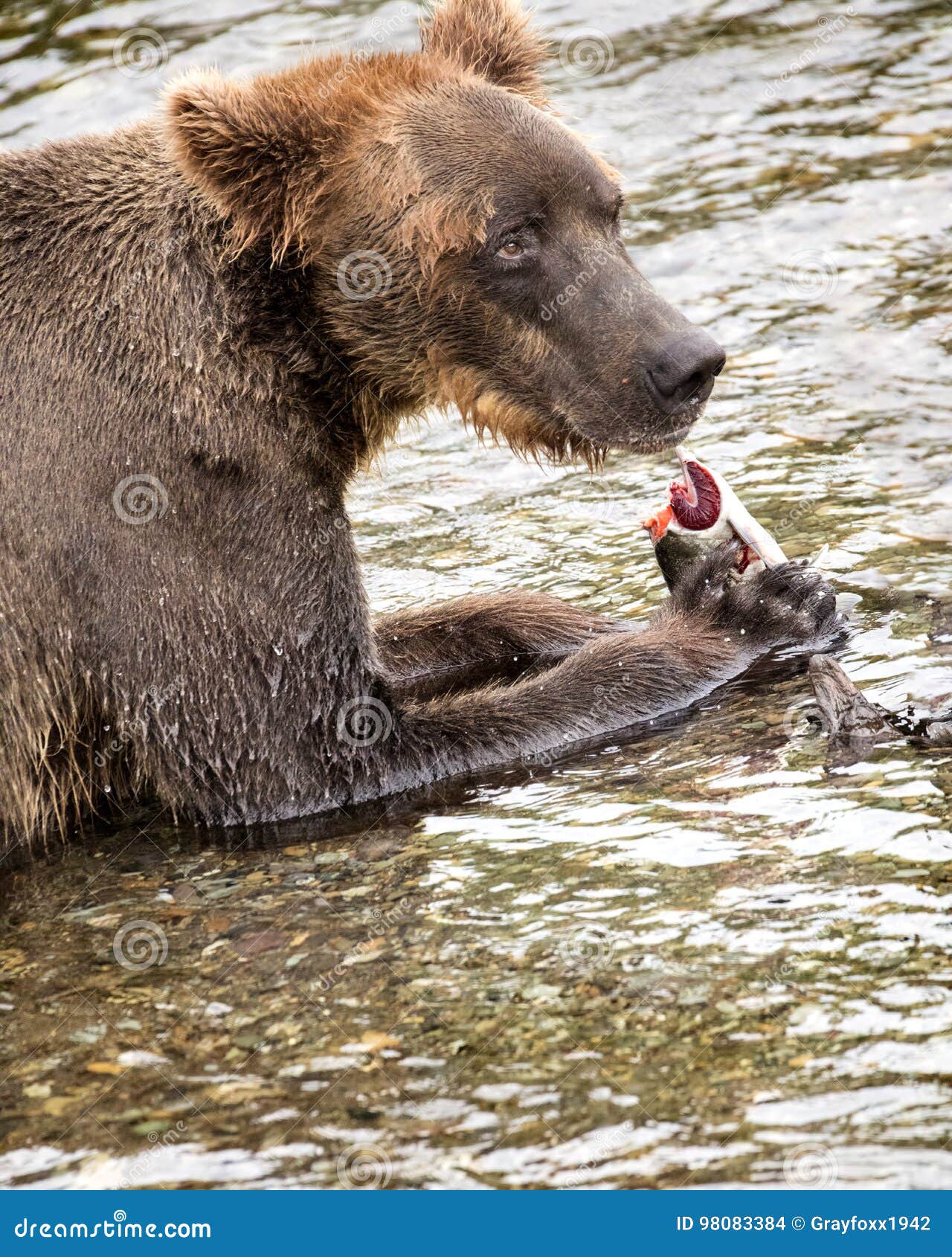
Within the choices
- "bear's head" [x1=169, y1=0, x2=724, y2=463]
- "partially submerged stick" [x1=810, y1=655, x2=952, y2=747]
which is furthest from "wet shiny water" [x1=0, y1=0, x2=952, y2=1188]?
"bear's head" [x1=169, y1=0, x2=724, y2=463]

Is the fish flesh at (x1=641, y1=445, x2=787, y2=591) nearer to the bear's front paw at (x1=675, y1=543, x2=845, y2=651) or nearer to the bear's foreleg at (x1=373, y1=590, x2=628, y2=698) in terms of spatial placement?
the bear's front paw at (x1=675, y1=543, x2=845, y2=651)

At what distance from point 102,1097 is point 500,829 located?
187cm

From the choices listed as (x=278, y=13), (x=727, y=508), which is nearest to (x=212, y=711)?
(x=727, y=508)

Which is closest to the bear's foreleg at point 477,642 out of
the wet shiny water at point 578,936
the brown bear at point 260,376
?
the wet shiny water at point 578,936

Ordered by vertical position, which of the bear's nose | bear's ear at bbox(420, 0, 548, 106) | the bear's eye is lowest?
the bear's nose

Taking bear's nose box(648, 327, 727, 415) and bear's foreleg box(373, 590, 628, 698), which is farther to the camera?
bear's foreleg box(373, 590, 628, 698)

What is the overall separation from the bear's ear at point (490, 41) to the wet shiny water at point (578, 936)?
2.53 meters

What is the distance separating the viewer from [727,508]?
734 centimetres

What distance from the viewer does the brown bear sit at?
21.0 ft

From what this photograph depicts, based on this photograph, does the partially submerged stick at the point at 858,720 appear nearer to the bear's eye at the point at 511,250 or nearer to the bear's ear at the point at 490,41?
Answer: the bear's eye at the point at 511,250

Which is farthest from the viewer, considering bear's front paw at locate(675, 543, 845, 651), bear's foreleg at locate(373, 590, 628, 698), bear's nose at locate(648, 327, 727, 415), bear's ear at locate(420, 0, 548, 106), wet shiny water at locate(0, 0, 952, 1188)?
bear's foreleg at locate(373, 590, 628, 698)

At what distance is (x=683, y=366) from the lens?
634cm

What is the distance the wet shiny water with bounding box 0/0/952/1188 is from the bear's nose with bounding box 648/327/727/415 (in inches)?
51.4

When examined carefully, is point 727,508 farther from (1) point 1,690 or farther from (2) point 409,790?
(1) point 1,690
